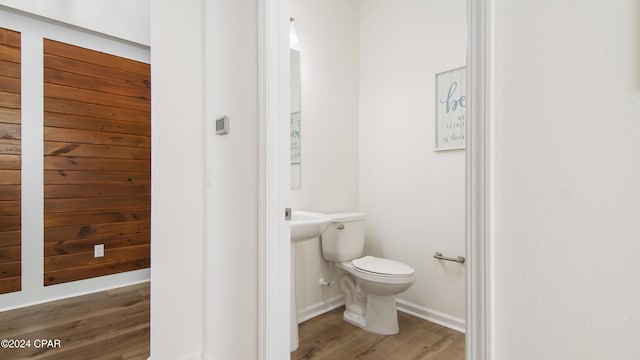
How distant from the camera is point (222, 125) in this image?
57.8 inches

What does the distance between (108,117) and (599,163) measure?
11.3ft

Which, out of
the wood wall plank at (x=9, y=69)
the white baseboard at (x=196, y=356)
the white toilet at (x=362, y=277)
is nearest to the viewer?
the white baseboard at (x=196, y=356)

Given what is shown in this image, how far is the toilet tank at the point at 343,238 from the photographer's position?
2.24 m

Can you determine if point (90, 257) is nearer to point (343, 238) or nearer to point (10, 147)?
point (10, 147)

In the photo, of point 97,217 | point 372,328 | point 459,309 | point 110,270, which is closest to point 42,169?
point 97,217

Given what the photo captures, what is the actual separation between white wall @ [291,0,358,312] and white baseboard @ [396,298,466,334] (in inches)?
20.9

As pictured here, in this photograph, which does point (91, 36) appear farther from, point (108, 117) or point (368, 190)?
point (368, 190)

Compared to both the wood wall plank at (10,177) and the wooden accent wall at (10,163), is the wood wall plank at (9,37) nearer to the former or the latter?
the wooden accent wall at (10,163)

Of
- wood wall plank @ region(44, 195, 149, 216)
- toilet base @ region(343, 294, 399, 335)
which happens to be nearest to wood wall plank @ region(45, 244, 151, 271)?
wood wall plank @ region(44, 195, 149, 216)

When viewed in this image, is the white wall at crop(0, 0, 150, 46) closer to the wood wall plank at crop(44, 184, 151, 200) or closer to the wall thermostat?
the wood wall plank at crop(44, 184, 151, 200)

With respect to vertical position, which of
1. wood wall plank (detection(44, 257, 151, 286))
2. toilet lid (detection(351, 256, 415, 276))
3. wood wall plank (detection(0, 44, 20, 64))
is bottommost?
wood wall plank (detection(44, 257, 151, 286))

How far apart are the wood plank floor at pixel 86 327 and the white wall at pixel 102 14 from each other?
7.72 ft

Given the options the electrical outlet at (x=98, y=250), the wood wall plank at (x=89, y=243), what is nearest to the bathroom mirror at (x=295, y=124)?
the wood wall plank at (x=89, y=243)

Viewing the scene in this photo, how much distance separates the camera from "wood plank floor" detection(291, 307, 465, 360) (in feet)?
5.88
